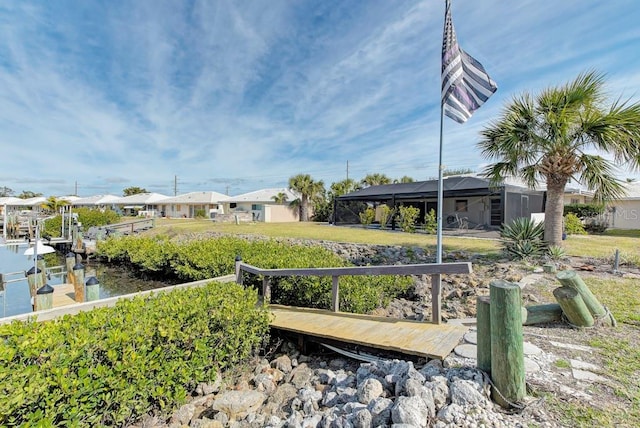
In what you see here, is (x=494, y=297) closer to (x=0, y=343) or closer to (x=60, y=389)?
(x=60, y=389)

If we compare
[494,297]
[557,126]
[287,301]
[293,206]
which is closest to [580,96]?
[557,126]

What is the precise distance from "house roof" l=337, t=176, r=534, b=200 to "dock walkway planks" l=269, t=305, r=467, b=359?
39.6ft

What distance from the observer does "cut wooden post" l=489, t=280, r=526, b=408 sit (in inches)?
94.0

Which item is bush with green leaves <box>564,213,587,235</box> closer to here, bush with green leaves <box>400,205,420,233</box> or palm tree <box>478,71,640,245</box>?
bush with green leaves <box>400,205,420,233</box>

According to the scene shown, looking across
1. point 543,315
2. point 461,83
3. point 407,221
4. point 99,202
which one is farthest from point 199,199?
point 543,315

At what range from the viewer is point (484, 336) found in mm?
2686

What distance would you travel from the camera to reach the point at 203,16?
32.3 ft

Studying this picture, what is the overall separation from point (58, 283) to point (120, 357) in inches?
552

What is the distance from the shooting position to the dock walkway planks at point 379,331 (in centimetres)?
341

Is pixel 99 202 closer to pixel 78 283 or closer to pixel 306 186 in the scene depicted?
pixel 306 186

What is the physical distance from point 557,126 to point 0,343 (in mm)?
10963

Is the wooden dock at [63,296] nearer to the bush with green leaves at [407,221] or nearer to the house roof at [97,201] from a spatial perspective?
the bush with green leaves at [407,221]

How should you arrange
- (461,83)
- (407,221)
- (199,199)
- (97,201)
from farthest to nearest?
1. (97,201)
2. (199,199)
3. (407,221)
4. (461,83)

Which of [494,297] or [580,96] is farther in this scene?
[580,96]
